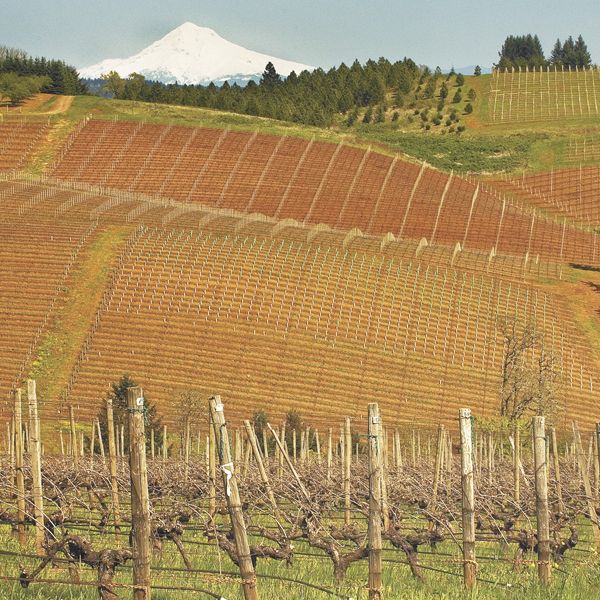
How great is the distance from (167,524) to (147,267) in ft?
179

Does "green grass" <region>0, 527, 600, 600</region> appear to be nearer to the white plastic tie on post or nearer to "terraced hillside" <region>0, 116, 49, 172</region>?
the white plastic tie on post

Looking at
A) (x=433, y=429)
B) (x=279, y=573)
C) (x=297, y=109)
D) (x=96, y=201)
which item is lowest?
(x=433, y=429)

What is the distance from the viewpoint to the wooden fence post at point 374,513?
52.5ft

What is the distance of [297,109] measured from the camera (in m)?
154

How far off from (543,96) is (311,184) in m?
67.7

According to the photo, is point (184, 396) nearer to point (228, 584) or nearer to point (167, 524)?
point (167, 524)

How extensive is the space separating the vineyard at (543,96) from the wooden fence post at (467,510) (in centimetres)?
13930

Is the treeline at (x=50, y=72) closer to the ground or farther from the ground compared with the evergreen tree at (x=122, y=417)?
farther from the ground

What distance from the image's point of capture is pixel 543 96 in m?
166

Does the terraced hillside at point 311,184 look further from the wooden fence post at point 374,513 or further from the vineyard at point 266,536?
the wooden fence post at point 374,513

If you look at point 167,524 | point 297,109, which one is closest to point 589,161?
point 297,109

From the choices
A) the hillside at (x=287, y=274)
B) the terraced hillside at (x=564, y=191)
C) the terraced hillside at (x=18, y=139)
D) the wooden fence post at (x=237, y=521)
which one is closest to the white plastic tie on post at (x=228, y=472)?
the wooden fence post at (x=237, y=521)

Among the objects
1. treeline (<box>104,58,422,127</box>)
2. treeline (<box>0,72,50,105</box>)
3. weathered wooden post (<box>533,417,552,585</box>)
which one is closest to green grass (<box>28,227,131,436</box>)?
weathered wooden post (<box>533,417,552,585</box>)

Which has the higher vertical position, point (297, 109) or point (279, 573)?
point (297, 109)
